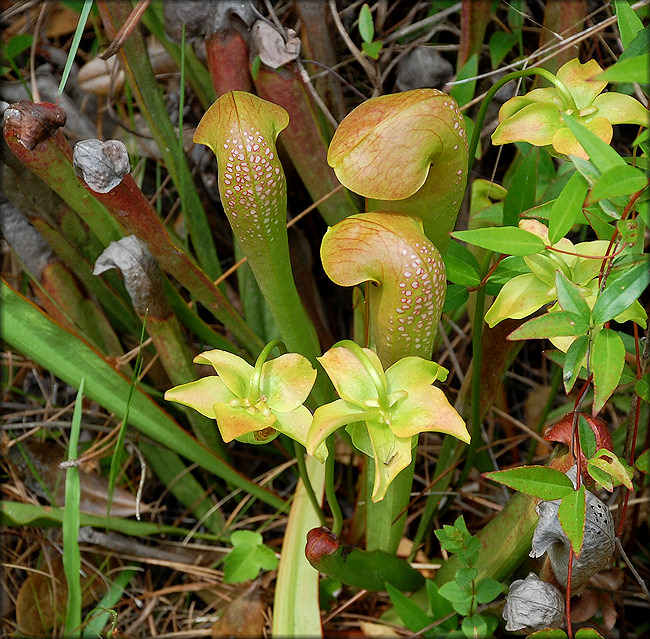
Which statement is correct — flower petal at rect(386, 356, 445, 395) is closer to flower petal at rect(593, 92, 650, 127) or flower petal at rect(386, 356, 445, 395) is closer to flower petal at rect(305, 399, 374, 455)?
flower petal at rect(305, 399, 374, 455)

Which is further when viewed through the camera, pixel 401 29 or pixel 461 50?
pixel 401 29

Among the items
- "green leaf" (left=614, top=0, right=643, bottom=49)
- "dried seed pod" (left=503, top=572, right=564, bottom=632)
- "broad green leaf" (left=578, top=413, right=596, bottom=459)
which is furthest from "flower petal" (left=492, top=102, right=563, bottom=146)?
"dried seed pod" (left=503, top=572, right=564, bottom=632)

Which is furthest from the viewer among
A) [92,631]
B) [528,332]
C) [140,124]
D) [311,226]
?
[140,124]

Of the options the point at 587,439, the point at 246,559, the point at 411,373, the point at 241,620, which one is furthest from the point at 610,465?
the point at 241,620

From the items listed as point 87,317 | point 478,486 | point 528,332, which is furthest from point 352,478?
point 528,332

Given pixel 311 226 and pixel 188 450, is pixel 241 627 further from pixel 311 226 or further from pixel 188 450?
pixel 311 226

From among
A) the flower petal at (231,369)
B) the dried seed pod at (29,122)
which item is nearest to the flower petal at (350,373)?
the flower petal at (231,369)
